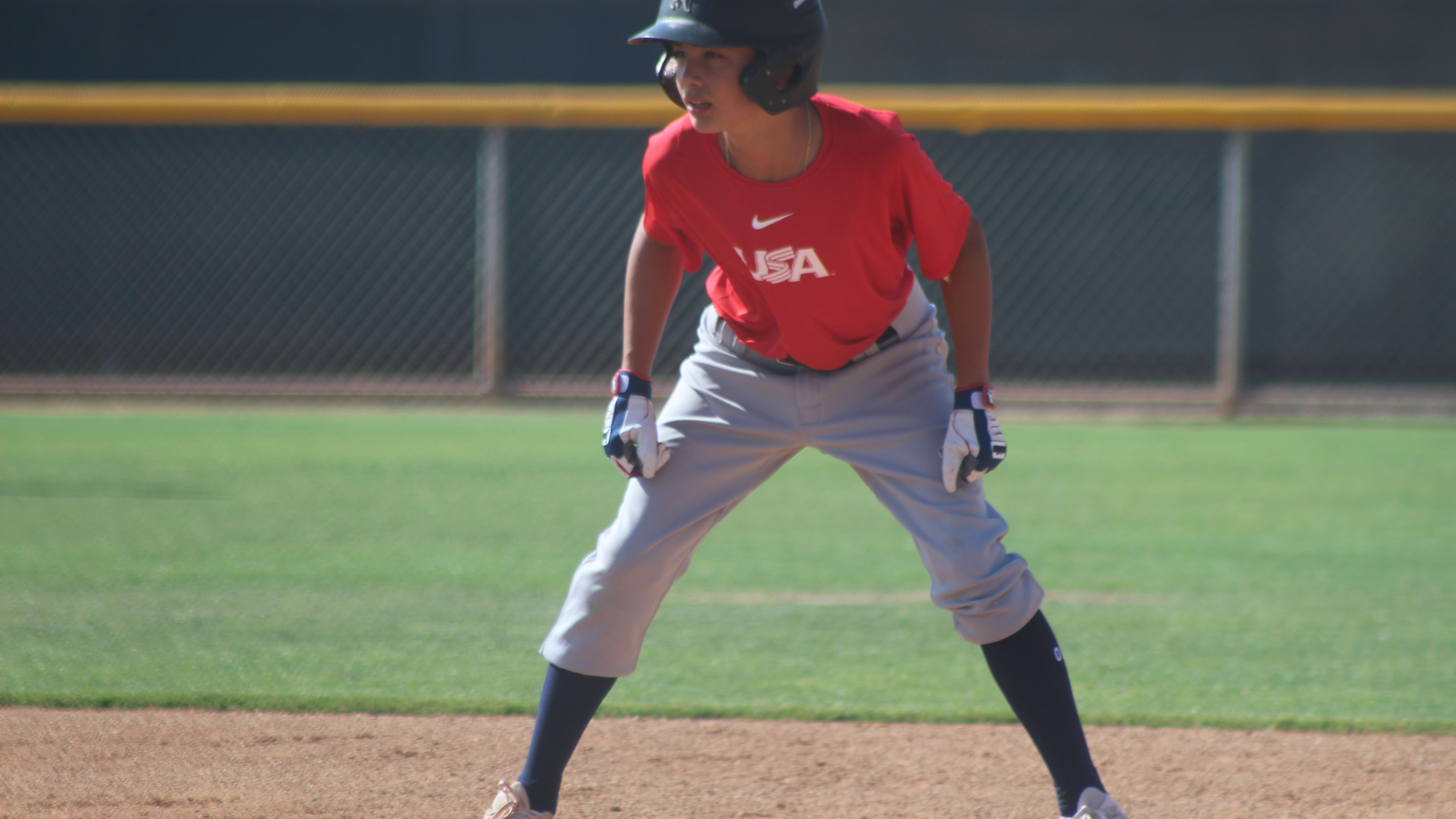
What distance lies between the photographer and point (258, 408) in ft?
27.3

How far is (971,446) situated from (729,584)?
6.95 ft

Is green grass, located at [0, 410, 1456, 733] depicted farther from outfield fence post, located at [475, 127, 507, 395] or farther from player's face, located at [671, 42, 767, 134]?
player's face, located at [671, 42, 767, 134]

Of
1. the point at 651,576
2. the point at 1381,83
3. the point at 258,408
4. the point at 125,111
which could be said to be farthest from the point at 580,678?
the point at 1381,83

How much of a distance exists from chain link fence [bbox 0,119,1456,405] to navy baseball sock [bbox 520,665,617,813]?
6671 millimetres

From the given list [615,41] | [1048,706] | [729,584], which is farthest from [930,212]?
[615,41]

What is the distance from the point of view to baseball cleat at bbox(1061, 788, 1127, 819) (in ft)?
7.33

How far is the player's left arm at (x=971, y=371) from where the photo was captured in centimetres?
229

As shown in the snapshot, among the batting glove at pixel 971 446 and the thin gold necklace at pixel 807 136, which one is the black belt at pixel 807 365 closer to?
the batting glove at pixel 971 446

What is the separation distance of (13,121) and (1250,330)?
820 cm

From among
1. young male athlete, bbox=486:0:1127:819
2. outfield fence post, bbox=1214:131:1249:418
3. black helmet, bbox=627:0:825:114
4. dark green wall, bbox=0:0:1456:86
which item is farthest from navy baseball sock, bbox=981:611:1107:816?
dark green wall, bbox=0:0:1456:86

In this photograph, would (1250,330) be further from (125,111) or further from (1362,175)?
(125,111)

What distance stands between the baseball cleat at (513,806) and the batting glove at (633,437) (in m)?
0.58

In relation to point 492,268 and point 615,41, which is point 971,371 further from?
point 615,41

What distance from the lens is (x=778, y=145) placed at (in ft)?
7.57
